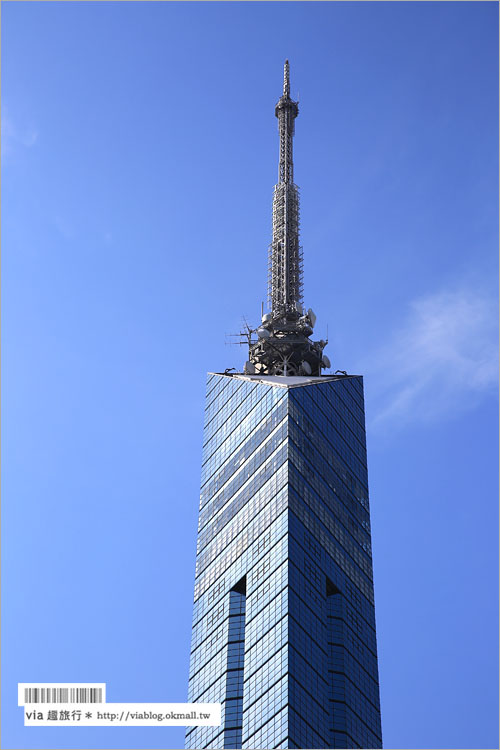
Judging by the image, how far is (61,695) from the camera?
92375 mm

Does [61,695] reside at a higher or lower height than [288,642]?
lower

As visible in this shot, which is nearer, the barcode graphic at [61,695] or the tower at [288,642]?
the barcode graphic at [61,695]

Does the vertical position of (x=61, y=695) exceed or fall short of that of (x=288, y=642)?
it falls short

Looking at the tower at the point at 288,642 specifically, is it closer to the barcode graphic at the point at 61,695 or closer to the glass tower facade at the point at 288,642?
the glass tower facade at the point at 288,642

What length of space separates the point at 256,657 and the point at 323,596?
15703mm

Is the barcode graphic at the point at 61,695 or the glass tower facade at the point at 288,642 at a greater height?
the glass tower facade at the point at 288,642

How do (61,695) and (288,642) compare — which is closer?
(61,695)

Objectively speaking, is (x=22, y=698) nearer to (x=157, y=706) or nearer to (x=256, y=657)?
(x=157, y=706)

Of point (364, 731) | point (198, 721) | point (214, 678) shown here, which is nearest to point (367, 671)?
point (364, 731)

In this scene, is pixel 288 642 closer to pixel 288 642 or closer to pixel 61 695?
pixel 288 642

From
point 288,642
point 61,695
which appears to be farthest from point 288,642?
point 61,695

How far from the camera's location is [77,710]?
303ft

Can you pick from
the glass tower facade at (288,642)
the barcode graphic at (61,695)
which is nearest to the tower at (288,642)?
the glass tower facade at (288,642)

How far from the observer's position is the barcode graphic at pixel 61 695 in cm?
9200
